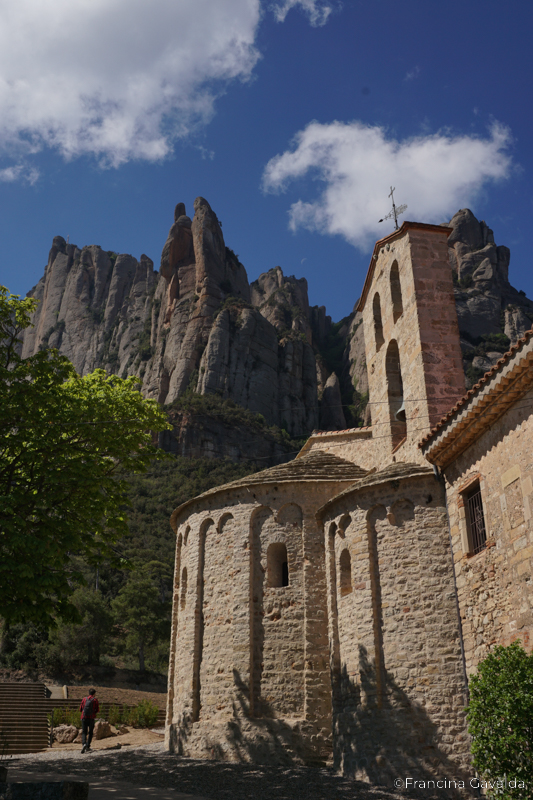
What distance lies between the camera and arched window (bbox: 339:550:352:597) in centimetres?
1484

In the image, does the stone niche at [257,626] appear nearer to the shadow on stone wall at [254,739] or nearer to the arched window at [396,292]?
the shadow on stone wall at [254,739]

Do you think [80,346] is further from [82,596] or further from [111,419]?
[111,419]

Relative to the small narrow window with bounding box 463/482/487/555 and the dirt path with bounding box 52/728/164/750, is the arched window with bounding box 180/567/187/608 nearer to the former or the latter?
the dirt path with bounding box 52/728/164/750

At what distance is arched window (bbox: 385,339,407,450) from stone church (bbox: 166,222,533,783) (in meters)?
0.04

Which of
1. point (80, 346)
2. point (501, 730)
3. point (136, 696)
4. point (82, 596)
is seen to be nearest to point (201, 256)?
point (80, 346)

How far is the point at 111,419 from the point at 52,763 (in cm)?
831

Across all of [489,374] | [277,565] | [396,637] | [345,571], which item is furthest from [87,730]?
[489,374]

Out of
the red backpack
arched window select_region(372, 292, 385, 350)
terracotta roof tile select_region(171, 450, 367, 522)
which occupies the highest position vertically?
arched window select_region(372, 292, 385, 350)

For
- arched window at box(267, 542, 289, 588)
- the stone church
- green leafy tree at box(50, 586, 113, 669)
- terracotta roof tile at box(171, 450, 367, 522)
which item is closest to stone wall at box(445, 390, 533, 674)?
the stone church

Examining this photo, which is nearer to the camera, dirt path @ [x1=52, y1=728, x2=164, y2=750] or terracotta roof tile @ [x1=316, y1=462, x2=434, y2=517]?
terracotta roof tile @ [x1=316, y1=462, x2=434, y2=517]

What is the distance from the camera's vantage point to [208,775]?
13367mm

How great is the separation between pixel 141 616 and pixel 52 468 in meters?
30.7

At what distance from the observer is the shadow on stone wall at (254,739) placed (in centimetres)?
1493

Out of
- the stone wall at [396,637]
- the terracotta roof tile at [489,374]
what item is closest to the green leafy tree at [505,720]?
the stone wall at [396,637]
